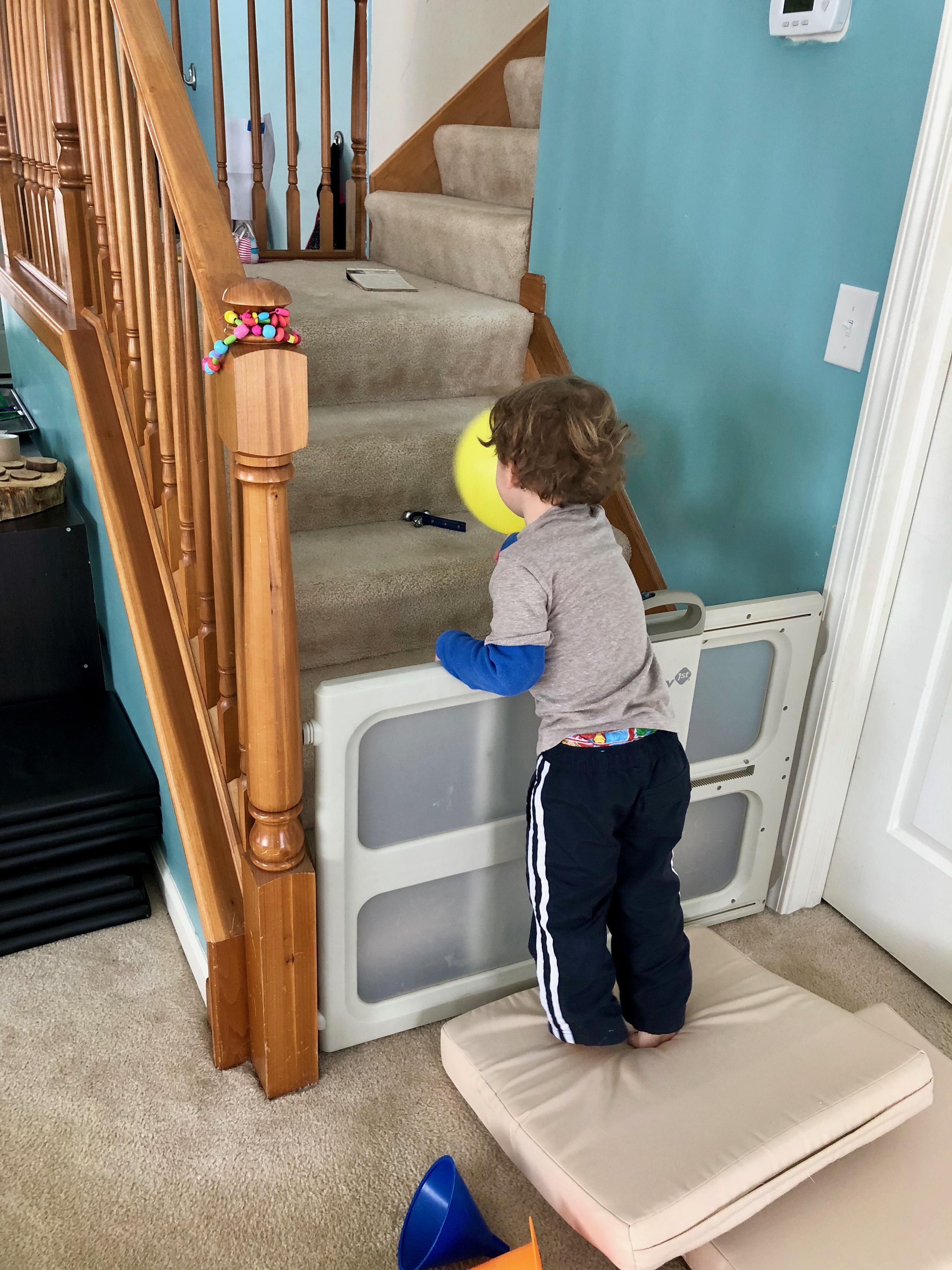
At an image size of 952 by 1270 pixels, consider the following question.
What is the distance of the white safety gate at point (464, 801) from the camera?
4.67 feet

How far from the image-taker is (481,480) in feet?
5.05

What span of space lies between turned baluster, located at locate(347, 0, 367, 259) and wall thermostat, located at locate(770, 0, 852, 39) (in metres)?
1.58

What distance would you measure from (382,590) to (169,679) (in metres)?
0.46

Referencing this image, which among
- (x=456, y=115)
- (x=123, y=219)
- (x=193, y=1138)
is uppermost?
(x=456, y=115)

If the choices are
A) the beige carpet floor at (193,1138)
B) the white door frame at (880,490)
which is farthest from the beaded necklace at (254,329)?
the beige carpet floor at (193,1138)

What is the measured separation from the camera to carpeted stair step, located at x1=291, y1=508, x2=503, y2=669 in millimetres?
1909

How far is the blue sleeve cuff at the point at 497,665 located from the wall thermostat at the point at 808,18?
3.78ft

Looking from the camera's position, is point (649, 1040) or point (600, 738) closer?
point (600, 738)

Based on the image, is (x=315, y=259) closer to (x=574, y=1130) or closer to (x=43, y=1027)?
(x=43, y=1027)

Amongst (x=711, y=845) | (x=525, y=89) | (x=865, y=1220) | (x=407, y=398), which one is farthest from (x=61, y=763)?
(x=525, y=89)

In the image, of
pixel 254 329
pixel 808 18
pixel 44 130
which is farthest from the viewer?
pixel 44 130

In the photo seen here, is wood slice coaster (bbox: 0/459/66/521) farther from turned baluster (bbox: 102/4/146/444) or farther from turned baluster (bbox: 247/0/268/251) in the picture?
turned baluster (bbox: 247/0/268/251)

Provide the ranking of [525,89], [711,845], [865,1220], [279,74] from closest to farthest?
[865,1220] < [711,845] < [525,89] < [279,74]

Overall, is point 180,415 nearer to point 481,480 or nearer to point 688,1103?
point 481,480
